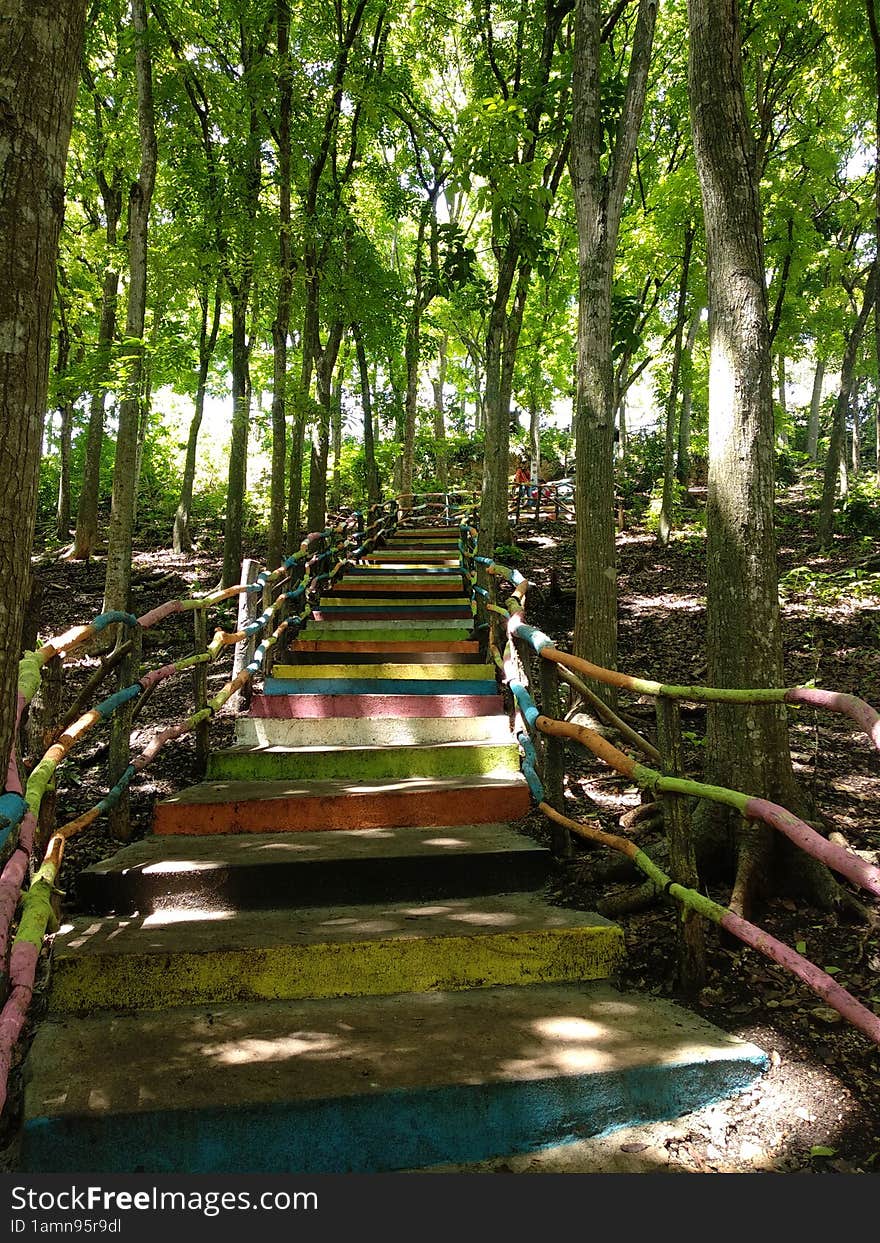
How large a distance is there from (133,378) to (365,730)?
6.11 meters

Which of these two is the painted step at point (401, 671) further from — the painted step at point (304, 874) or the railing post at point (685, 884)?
the railing post at point (685, 884)

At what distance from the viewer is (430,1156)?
2.41m

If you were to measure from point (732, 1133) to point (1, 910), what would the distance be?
2.35 meters

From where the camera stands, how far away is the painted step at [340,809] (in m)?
4.55

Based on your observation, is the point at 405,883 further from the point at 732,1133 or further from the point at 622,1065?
the point at 732,1133

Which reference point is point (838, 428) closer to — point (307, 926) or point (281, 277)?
point (281, 277)

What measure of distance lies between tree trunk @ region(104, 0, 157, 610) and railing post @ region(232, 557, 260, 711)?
335 centimetres

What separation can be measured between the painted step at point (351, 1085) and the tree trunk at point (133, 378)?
7.46 m

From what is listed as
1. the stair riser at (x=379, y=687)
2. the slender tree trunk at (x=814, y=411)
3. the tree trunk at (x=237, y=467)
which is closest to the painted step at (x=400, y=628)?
the stair riser at (x=379, y=687)

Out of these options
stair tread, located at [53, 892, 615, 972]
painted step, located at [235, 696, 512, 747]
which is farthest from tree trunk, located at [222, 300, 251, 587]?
stair tread, located at [53, 892, 615, 972]

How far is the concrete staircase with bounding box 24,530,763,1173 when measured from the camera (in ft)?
7.78

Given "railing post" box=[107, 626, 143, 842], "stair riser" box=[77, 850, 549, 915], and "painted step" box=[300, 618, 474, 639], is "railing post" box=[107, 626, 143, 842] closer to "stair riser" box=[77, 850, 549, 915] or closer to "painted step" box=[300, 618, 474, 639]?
"stair riser" box=[77, 850, 549, 915]

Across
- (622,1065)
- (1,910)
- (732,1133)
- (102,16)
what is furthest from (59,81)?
(102,16)

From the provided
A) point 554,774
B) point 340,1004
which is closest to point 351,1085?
point 340,1004
